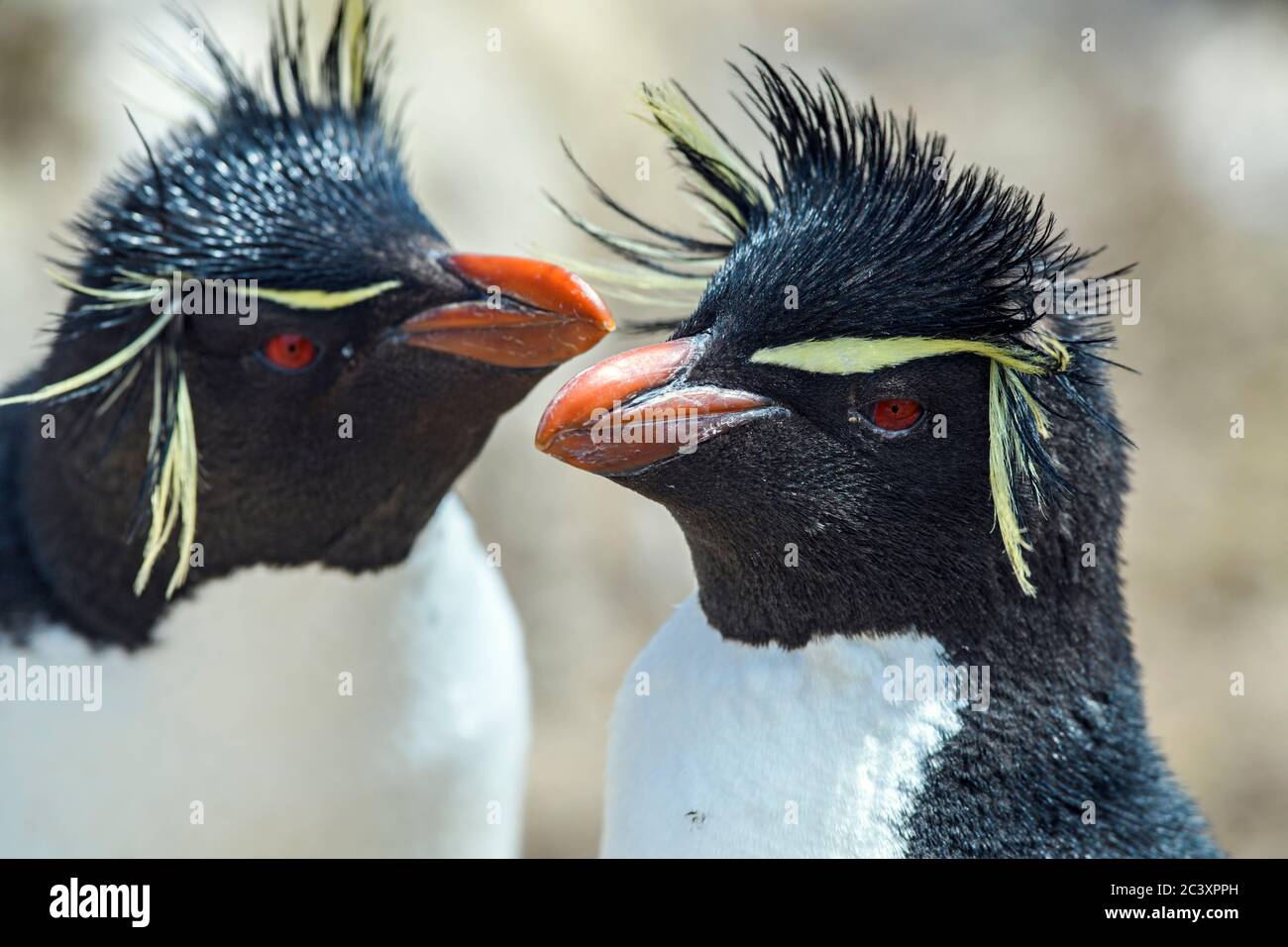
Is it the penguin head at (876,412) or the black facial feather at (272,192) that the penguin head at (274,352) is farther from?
the penguin head at (876,412)

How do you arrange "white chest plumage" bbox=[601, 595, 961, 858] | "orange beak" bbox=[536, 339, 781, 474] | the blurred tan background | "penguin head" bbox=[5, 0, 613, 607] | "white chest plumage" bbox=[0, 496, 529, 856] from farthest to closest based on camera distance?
the blurred tan background → "white chest plumage" bbox=[0, 496, 529, 856] → "penguin head" bbox=[5, 0, 613, 607] → "white chest plumage" bbox=[601, 595, 961, 858] → "orange beak" bbox=[536, 339, 781, 474]

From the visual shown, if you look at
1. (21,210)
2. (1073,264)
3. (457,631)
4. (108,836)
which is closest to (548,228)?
(21,210)

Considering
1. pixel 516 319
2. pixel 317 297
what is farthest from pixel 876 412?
pixel 317 297

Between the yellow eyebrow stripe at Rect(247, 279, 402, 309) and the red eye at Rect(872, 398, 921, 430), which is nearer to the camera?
the red eye at Rect(872, 398, 921, 430)

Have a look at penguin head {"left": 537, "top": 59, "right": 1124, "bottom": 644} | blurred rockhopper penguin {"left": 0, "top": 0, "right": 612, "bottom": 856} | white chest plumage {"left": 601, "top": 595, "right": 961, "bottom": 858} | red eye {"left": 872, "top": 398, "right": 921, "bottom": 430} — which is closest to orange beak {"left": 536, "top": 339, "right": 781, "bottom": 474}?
penguin head {"left": 537, "top": 59, "right": 1124, "bottom": 644}

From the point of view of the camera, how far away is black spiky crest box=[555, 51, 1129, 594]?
6.47 feet

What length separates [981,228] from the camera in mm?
1991

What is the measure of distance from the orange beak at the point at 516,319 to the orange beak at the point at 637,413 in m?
0.42

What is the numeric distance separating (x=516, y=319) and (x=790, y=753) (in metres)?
0.83

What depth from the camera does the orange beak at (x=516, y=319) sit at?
2.42m

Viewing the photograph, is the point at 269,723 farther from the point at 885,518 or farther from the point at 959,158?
the point at 959,158

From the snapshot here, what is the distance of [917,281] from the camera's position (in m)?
2.00

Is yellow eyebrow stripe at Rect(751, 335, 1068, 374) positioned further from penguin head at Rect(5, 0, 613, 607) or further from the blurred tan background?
the blurred tan background
